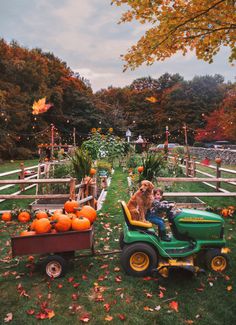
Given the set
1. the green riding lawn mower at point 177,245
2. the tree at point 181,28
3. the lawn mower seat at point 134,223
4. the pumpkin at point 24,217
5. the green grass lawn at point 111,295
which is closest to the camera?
the green grass lawn at point 111,295

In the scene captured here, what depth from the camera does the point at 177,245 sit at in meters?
3.98

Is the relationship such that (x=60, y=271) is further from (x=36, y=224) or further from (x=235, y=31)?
(x=235, y=31)

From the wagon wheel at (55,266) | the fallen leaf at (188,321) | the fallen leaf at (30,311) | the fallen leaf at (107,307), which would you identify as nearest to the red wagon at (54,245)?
the wagon wheel at (55,266)

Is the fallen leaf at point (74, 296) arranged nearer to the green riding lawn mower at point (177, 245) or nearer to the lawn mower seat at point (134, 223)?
the green riding lawn mower at point (177, 245)

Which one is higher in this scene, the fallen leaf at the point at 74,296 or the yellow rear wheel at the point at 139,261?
the yellow rear wheel at the point at 139,261

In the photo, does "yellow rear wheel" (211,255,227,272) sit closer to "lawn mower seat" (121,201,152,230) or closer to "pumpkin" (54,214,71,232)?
"lawn mower seat" (121,201,152,230)

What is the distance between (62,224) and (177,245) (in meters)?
1.71

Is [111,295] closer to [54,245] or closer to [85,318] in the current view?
[85,318]

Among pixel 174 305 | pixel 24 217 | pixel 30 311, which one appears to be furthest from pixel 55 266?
pixel 24 217

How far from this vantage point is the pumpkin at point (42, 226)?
12.3 ft

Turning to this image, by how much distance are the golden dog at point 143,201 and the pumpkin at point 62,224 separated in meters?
0.99

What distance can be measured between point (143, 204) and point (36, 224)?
1580 millimetres

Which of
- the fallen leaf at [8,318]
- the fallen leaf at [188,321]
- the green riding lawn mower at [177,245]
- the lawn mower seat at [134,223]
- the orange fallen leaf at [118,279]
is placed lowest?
the fallen leaf at [8,318]

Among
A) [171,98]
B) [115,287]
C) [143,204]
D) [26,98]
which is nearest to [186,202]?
[143,204]
